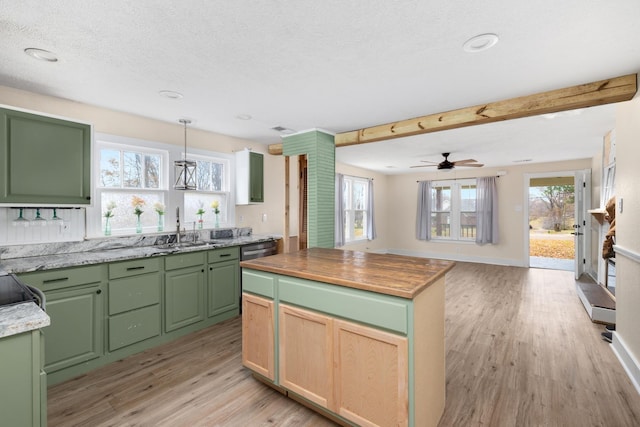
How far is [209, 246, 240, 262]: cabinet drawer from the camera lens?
3434 millimetres

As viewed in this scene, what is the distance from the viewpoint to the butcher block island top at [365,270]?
5.37 feet

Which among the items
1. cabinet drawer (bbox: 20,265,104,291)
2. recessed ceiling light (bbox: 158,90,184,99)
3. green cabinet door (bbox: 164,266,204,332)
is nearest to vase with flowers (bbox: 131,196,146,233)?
green cabinet door (bbox: 164,266,204,332)

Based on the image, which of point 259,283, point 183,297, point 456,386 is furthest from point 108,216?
point 456,386

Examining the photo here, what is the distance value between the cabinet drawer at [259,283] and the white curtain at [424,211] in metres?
6.82

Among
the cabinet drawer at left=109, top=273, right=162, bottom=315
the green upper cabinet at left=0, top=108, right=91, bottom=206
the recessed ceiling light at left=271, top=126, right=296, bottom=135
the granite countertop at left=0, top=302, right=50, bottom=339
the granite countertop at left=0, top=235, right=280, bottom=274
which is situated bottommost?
the cabinet drawer at left=109, top=273, right=162, bottom=315

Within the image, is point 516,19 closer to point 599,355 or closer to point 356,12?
point 356,12

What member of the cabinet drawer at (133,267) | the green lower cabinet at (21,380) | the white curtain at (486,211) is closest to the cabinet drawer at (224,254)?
the cabinet drawer at (133,267)

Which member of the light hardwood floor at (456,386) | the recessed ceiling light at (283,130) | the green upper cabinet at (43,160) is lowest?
the light hardwood floor at (456,386)

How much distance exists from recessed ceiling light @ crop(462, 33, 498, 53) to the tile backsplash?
12.0ft

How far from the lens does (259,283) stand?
2232mm

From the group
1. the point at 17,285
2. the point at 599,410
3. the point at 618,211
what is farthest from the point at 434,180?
the point at 17,285

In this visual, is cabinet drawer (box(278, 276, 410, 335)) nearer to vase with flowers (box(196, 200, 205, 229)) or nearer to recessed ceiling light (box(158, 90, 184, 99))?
recessed ceiling light (box(158, 90, 184, 99))

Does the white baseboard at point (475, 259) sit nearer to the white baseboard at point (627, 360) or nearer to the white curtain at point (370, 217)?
the white curtain at point (370, 217)

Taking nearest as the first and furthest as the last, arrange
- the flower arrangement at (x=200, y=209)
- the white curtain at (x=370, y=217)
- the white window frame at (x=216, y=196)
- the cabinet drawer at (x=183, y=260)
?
the cabinet drawer at (x=183, y=260) → the flower arrangement at (x=200, y=209) → the white window frame at (x=216, y=196) → the white curtain at (x=370, y=217)
